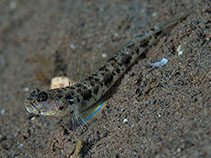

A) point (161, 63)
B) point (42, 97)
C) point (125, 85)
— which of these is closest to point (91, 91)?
→ point (125, 85)

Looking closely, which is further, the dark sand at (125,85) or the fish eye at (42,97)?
the fish eye at (42,97)

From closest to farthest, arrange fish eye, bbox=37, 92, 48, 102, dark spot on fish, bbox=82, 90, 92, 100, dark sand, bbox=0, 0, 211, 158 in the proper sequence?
dark sand, bbox=0, 0, 211, 158
fish eye, bbox=37, 92, 48, 102
dark spot on fish, bbox=82, 90, 92, 100

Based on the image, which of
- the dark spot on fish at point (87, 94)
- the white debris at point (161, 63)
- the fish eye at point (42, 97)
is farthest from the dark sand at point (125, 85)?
the fish eye at point (42, 97)

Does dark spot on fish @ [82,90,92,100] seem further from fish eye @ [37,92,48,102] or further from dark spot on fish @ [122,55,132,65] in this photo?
dark spot on fish @ [122,55,132,65]

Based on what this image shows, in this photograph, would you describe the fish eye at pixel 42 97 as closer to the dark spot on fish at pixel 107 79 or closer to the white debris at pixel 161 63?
the dark spot on fish at pixel 107 79

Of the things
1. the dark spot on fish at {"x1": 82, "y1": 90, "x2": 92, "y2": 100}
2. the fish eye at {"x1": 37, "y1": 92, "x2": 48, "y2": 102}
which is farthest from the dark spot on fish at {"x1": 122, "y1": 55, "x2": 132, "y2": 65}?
A: the fish eye at {"x1": 37, "y1": 92, "x2": 48, "y2": 102}

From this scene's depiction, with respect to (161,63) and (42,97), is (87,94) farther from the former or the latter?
(161,63)

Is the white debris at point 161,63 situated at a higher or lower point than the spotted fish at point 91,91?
lower

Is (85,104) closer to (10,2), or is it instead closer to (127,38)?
(127,38)
